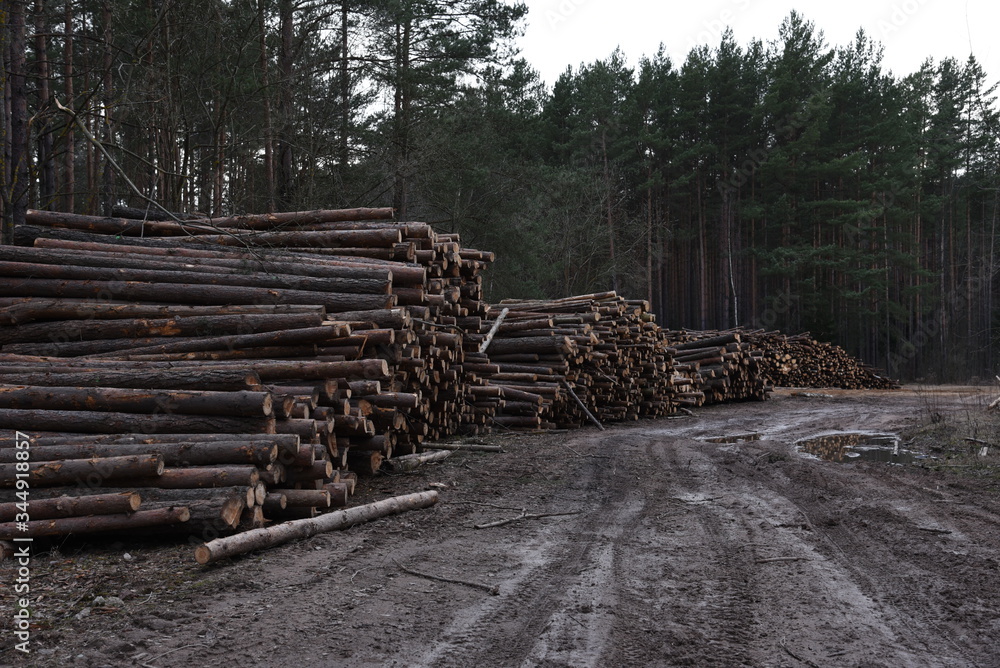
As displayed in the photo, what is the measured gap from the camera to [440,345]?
995 cm

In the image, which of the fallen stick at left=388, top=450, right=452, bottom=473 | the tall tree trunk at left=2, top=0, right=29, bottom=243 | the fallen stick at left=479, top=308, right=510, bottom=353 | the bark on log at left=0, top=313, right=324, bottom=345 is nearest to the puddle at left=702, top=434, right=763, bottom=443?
the fallen stick at left=479, top=308, right=510, bottom=353

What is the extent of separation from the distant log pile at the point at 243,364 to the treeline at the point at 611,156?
18.7ft

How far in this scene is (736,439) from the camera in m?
12.3

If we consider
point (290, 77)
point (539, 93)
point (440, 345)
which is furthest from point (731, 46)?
point (440, 345)

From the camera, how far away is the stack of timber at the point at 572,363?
42.5ft

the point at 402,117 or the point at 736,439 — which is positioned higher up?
the point at 402,117

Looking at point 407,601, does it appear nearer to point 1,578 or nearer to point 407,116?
point 1,578

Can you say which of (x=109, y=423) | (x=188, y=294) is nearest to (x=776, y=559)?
(x=109, y=423)

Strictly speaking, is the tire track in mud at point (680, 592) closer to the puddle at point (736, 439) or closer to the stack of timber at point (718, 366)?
the puddle at point (736, 439)

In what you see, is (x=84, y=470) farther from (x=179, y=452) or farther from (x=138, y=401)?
(x=138, y=401)

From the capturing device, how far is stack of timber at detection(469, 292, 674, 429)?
42.5 ft

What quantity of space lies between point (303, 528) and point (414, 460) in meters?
3.14

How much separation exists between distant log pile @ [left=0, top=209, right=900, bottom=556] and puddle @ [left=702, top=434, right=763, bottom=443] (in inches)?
96.4

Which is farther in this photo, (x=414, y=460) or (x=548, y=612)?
(x=414, y=460)
